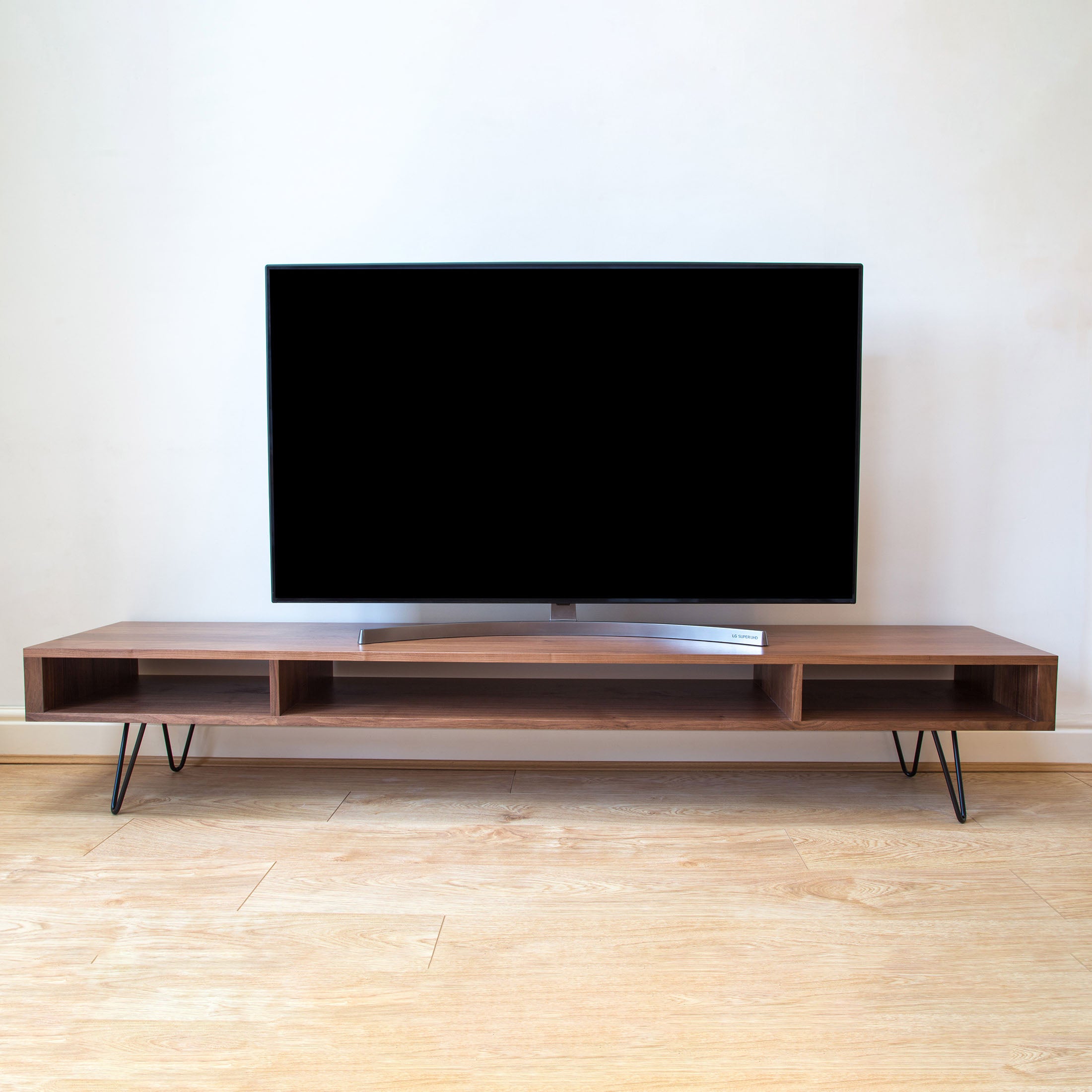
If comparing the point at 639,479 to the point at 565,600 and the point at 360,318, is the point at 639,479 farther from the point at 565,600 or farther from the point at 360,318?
the point at 360,318

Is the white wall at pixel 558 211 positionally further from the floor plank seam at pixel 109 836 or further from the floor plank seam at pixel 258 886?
the floor plank seam at pixel 258 886

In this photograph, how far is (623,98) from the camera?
1958 millimetres

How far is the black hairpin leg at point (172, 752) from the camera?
6.50 feet

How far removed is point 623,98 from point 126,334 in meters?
1.48

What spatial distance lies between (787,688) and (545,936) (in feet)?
2.55

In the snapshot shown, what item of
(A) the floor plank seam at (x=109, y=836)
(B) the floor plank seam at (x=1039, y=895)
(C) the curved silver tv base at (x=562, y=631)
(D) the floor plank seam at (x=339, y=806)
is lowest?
(A) the floor plank seam at (x=109, y=836)

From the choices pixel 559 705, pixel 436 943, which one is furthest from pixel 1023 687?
pixel 436 943

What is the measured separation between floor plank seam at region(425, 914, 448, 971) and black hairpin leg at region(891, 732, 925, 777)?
4.22ft

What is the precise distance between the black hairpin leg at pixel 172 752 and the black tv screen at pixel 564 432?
1.82ft

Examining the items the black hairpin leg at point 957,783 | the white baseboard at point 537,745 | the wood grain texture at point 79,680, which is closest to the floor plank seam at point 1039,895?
the black hairpin leg at point 957,783

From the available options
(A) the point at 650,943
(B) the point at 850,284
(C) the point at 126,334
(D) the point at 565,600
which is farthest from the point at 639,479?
(C) the point at 126,334

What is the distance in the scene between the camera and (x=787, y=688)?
66.7 inches

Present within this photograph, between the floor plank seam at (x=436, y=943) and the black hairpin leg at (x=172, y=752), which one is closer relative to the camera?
the floor plank seam at (x=436, y=943)

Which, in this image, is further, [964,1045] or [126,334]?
[126,334]
